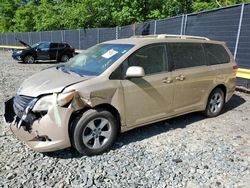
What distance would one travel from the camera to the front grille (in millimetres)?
3981

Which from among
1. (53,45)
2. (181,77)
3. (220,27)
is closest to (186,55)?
(181,77)

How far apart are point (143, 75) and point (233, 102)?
4.07 m

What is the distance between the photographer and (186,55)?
209 inches

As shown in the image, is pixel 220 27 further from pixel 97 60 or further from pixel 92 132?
pixel 92 132

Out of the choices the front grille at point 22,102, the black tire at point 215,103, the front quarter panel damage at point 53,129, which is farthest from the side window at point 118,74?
the black tire at point 215,103

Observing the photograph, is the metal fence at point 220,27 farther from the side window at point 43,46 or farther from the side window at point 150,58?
the side window at point 43,46

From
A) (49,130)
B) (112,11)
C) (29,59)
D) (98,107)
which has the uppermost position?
(112,11)

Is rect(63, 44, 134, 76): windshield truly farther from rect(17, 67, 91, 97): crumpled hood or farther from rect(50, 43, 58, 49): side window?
rect(50, 43, 58, 49): side window

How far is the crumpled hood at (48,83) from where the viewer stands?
3916 millimetres

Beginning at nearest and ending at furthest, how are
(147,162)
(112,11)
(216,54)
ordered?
(147,162), (216,54), (112,11)

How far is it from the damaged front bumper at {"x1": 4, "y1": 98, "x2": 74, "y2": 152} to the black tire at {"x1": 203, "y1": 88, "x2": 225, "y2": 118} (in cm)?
326

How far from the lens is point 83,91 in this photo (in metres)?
3.93

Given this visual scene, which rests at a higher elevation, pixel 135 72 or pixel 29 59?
pixel 135 72

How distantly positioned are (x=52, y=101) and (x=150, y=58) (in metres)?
1.84
